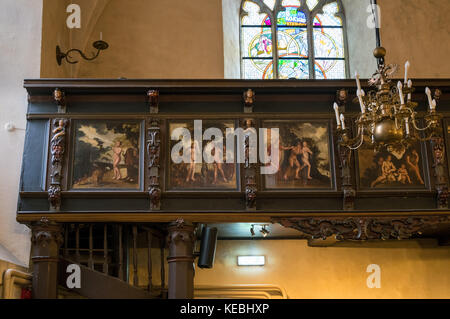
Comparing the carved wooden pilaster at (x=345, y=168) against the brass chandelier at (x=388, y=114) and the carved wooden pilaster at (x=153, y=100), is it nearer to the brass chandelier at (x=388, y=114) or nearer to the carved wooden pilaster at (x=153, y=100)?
the brass chandelier at (x=388, y=114)

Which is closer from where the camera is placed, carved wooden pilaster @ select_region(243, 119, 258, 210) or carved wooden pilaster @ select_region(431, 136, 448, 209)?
carved wooden pilaster @ select_region(243, 119, 258, 210)

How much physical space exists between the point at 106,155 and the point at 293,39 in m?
6.02

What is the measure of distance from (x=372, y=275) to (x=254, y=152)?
12.4 feet

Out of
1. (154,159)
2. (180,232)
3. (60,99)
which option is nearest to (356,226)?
(180,232)

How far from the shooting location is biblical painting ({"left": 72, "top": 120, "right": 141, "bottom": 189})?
32.3ft

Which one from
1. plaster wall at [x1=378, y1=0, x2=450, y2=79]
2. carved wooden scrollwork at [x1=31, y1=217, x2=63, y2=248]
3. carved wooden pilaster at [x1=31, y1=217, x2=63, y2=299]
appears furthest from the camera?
plaster wall at [x1=378, y1=0, x2=450, y2=79]

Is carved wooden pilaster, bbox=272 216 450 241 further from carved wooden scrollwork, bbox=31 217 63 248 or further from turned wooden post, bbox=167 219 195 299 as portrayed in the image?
carved wooden scrollwork, bbox=31 217 63 248

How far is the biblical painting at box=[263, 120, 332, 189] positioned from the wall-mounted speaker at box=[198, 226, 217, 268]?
1.19 m

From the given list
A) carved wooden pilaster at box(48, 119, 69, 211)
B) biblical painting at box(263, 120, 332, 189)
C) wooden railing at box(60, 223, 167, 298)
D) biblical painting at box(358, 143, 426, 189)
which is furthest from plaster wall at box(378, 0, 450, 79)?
carved wooden pilaster at box(48, 119, 69, 211)

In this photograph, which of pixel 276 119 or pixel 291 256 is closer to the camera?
pixel 276 119

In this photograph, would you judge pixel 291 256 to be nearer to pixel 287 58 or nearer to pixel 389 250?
pixel 389 250

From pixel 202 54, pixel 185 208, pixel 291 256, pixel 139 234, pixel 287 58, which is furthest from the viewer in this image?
pixel 287 58

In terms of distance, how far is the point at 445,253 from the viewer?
1223cm
